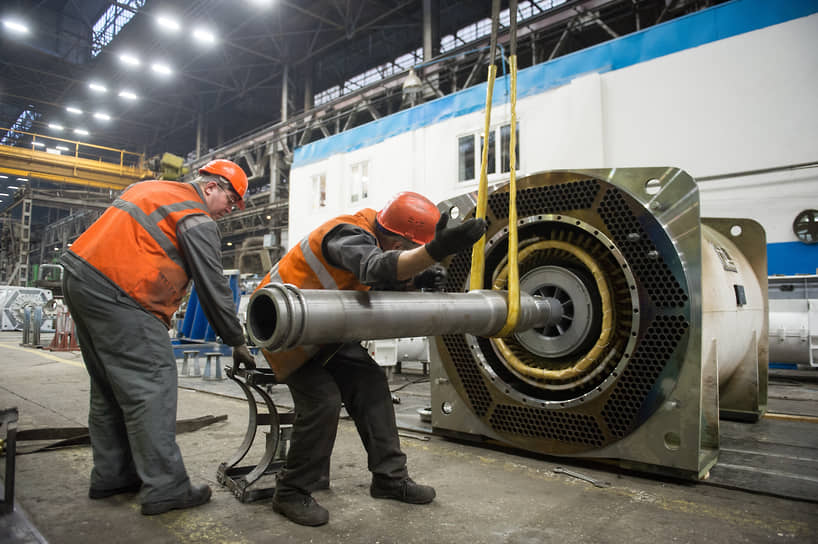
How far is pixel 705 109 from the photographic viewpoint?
277 inches

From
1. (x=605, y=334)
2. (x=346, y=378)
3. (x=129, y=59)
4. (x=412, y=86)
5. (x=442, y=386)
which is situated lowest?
(x=442, y=386)

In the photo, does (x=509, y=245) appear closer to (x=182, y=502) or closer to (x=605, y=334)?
(x=605, y=334)

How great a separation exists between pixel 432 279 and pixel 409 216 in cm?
28

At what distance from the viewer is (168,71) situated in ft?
63.3

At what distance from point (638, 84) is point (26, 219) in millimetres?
23035

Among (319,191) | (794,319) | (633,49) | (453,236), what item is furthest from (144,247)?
(319,191)

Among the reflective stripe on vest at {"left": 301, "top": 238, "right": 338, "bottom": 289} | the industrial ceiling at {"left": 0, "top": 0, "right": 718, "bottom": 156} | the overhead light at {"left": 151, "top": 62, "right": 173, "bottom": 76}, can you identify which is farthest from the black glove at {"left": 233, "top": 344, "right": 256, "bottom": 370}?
the overhead light at {"left": 151, "top": 62, "right": 173, "bottom": 76}

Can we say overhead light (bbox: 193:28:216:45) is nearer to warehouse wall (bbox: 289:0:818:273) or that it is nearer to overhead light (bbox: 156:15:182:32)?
overhead light (bbox: 156:15:182:32)

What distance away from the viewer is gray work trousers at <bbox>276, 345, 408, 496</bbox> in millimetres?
1894

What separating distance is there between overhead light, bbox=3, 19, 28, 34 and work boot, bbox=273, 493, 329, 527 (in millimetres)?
23488

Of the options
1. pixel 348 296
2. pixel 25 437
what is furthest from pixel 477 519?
pixel 25 437

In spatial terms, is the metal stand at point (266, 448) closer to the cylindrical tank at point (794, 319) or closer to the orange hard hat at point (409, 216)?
the orange hard hat at point (409, 216)

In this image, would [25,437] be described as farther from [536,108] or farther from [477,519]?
[536,108]

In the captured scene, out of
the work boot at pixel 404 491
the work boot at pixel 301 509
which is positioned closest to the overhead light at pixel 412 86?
the work boot at pixel 404 491
